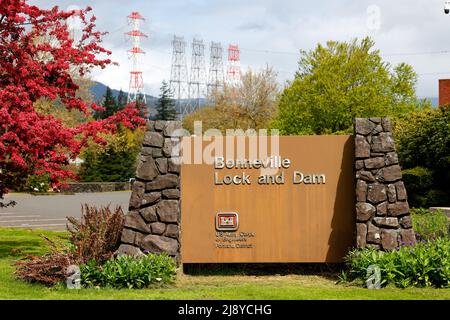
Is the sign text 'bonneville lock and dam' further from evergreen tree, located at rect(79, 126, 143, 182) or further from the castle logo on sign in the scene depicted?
evergreen tree, located at rect(79, 126, 143, 182)

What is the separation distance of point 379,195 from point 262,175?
2079 millimetres

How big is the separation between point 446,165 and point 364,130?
29.1 feet

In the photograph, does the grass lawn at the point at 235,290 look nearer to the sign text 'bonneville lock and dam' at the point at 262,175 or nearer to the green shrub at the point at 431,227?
the sign text 'bonneville lock and dam' at the point at 262,175

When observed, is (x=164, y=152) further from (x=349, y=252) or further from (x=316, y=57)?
(x=316, y=57)

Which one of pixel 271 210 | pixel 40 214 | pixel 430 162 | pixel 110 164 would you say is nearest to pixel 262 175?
pixel 271 210

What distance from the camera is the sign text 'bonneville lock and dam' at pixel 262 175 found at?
11.6 meters

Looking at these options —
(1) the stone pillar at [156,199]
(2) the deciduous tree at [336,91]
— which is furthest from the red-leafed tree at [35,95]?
(2) the deciduous tree at [336,91]

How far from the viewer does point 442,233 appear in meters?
13.1

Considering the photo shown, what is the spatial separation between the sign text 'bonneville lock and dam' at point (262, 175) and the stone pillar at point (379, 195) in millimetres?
817

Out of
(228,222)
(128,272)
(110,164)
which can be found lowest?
(128,272)

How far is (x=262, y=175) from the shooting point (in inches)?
458

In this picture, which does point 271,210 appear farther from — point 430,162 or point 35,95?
point 430,162

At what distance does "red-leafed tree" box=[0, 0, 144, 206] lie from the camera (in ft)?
40.6

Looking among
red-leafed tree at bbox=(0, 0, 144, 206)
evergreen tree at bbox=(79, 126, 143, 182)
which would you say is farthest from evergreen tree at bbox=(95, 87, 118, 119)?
red-leafed tree at bbox=(0, 0, 144, 206)
